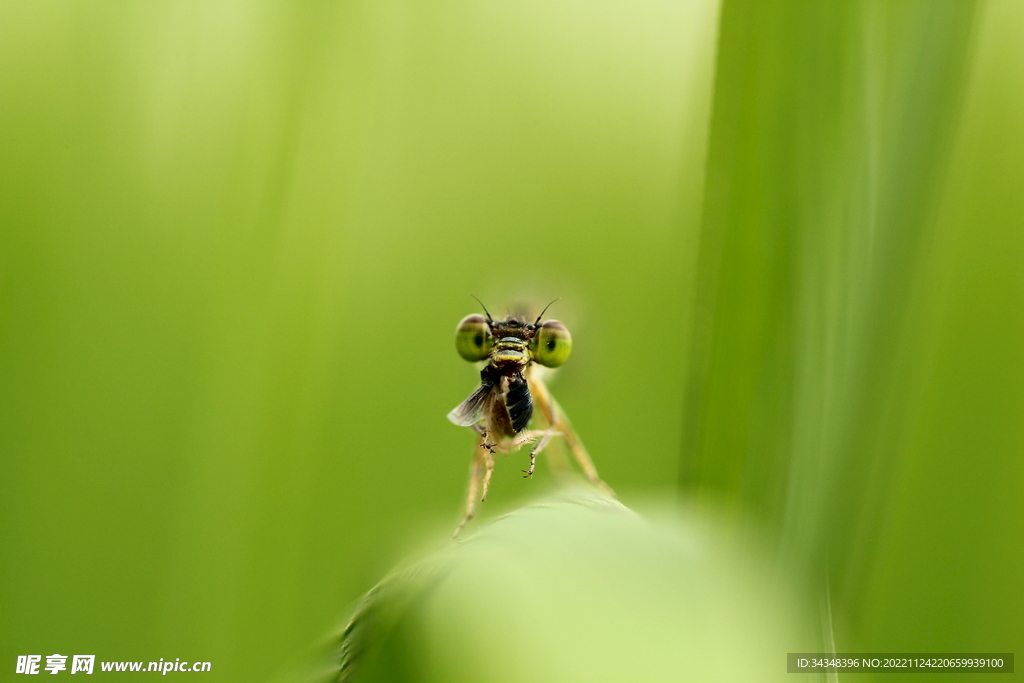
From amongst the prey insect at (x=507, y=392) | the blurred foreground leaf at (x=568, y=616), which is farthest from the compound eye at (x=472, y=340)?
the blurred foreground leaf at (x=568, y=616)

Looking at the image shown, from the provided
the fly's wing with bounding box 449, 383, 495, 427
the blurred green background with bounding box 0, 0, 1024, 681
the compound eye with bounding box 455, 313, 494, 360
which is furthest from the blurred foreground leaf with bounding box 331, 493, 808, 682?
the compound eye with bounding box 455, 313, 494, 360

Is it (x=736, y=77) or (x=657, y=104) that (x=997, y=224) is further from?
(x=657, y=104)

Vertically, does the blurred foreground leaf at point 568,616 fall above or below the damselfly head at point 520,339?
above

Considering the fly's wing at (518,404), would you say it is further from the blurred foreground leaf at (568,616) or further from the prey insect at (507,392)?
the blurred foreground leaf at (568,616)

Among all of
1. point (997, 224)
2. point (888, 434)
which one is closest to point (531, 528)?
point (888, 434)

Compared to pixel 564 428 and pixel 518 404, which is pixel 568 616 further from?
pixel 564 428

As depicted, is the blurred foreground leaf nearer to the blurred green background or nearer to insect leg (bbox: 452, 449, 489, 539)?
the blurred green background

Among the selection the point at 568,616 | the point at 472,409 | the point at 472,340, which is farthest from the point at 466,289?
the point at 568,616
